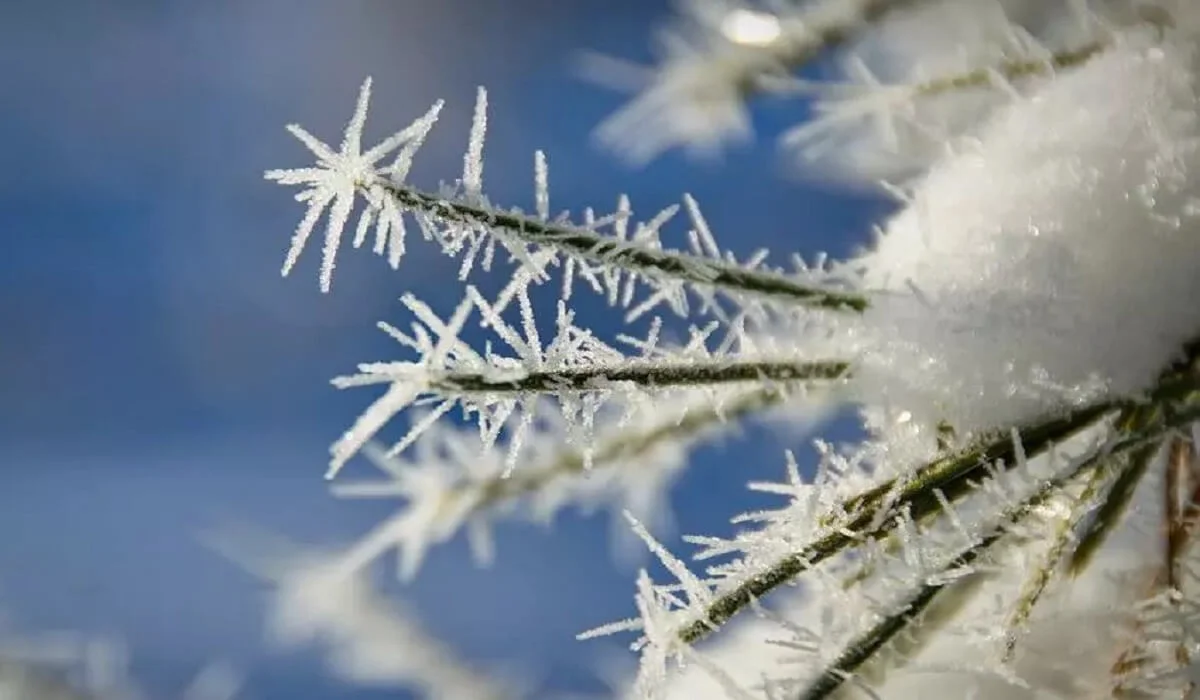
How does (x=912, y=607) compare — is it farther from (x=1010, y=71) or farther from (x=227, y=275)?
(x=227, y=275)

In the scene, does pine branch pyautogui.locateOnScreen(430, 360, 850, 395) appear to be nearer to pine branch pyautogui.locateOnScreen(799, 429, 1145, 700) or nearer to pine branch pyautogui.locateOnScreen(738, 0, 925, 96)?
pine branch pyautogui.locateOnScreen(799, 429, 1145, 700)

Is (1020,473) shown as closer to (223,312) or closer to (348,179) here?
(348,179)

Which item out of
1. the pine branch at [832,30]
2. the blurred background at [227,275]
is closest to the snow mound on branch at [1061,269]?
the pine branch at [832,30]

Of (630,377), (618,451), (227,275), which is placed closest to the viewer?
(630,377)

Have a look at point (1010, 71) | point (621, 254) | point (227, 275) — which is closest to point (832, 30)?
point (1010, 71)

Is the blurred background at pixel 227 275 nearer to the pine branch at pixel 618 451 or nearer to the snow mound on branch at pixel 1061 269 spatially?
the pine branch at pixel 618 451

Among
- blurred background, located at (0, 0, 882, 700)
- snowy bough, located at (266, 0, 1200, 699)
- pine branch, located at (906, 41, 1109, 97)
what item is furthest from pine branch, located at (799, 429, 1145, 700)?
blurred background, located at (0, 0, 882, 700)

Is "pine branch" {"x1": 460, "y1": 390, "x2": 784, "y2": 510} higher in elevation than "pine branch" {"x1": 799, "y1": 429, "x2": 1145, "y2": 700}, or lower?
higher
